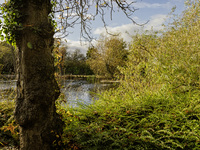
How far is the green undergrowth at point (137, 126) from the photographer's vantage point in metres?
2.25

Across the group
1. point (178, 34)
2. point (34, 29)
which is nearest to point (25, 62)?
point (34, 29)

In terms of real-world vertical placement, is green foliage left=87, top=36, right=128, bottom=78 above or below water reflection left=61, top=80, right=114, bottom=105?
above

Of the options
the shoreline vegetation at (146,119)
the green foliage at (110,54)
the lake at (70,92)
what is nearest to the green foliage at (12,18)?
the lake at (70,92)

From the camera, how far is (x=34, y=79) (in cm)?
214

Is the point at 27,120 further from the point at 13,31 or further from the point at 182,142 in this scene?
the point at 182,142

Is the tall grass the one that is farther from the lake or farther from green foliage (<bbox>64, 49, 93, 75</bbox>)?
green foliage (<bbox>64, 49, 93, 75</bbox>)

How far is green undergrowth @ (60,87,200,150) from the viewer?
2.25 meters

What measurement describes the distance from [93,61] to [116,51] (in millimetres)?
3814

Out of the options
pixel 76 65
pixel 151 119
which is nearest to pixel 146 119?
pixel 151 119

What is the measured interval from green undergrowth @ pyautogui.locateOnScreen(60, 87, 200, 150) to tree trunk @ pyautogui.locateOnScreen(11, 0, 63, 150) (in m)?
0.43

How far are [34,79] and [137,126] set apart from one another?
1.69 meters

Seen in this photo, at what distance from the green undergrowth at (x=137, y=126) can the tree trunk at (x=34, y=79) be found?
427 millimetres

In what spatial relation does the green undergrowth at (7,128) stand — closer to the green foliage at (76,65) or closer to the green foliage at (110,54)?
the green foliage at (110,54)

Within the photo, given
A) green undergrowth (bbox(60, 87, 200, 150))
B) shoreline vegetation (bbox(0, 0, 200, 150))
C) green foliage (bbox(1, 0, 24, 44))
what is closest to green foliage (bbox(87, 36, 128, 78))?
shoreline vegetation (bbox(0, 0, 200, 150))
